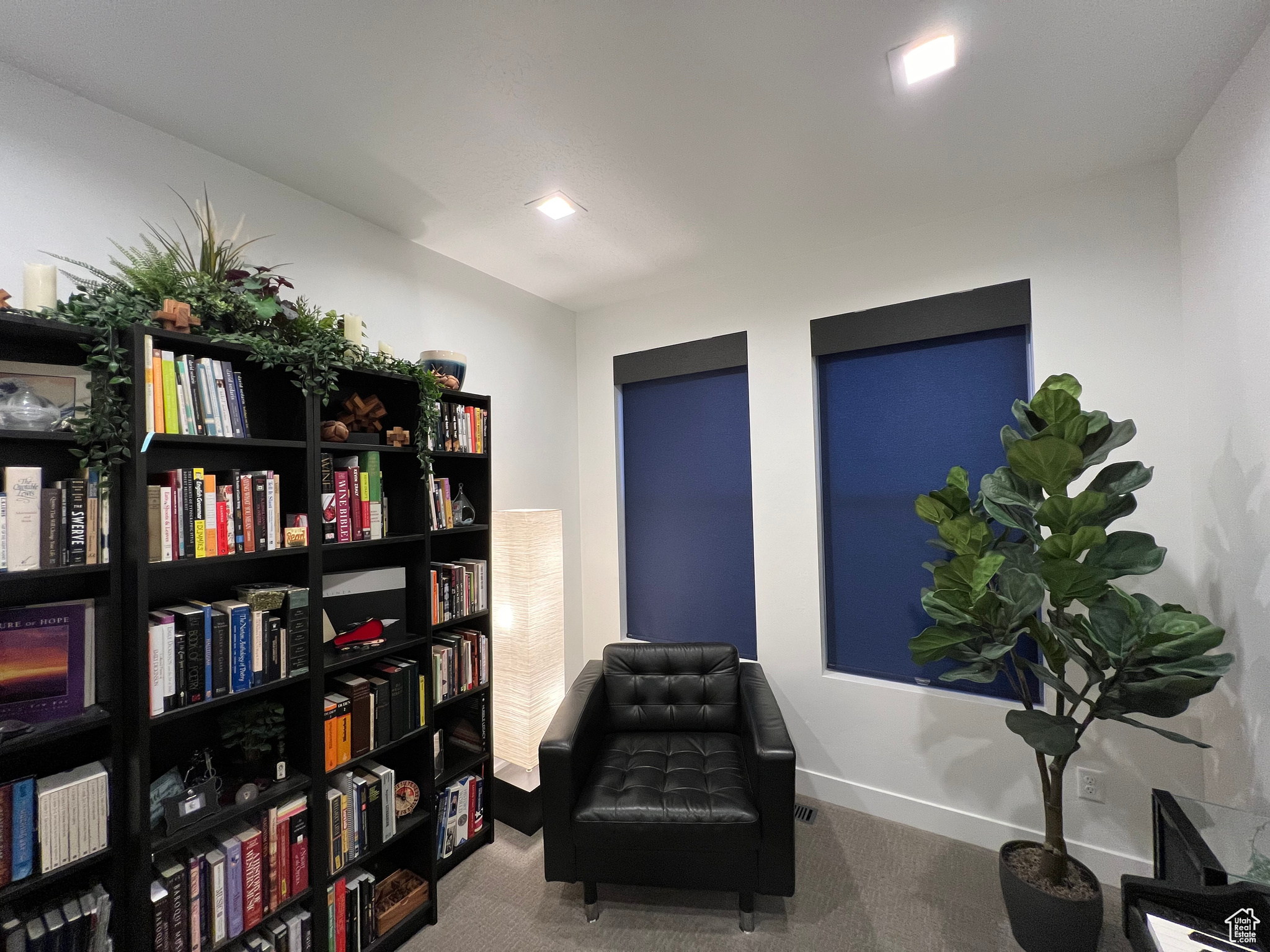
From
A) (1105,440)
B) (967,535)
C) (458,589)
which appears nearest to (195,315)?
(458,589)

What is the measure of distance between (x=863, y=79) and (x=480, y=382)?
2205mm

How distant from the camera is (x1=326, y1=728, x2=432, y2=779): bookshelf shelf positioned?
1837 millimetres

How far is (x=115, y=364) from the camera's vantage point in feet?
4.48

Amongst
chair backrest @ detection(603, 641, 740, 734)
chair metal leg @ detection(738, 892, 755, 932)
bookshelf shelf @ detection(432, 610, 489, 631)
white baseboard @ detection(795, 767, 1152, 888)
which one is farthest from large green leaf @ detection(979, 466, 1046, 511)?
bookshelf shelf @ detection(432, 610, 489, 631)

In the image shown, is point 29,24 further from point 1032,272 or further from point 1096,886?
point 1096,886

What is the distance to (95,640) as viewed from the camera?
143 centimetres

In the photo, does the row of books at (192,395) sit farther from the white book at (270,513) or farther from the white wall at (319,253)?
the white wall at (319,253)

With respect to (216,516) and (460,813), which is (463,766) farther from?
(216,516)

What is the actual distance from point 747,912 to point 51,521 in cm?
250

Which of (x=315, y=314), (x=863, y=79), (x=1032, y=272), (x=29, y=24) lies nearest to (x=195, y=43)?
→ (x=29, y=24)

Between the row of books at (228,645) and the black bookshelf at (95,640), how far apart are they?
11 cm

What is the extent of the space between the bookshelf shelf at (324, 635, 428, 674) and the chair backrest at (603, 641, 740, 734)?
3.36ft

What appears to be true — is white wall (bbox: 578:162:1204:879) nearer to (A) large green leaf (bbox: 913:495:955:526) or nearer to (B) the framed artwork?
(A) large green leaf (bbox: 913:495:955:526)

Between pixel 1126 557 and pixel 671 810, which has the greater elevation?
pixel 1126 557
